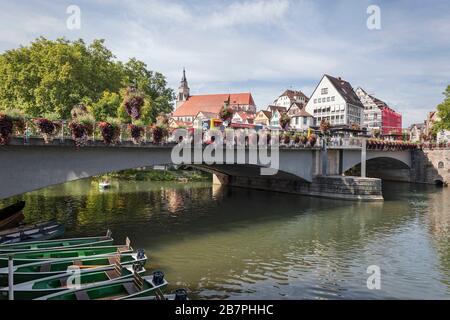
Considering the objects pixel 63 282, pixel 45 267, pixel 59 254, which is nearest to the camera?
pixel 63 282

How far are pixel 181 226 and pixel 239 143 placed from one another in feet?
27.5

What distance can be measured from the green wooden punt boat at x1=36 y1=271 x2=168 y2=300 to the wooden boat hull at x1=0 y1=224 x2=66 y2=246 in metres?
7.05

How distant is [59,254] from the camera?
557 inches

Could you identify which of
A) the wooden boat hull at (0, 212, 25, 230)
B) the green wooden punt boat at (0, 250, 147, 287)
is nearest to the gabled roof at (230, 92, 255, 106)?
the wooden boat hull at (0, 212, 25, 230)

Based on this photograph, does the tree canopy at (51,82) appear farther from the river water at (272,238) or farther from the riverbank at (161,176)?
the river water at (272,238)

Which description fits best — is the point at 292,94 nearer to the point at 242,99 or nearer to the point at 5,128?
the point at 242,99

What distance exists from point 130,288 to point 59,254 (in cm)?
450

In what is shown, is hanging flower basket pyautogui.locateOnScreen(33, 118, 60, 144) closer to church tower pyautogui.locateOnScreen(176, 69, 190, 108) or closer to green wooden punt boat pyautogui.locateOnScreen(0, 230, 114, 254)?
green wooden punt boat pyautogui.locateOnScreen(0, 230, 114, 254)

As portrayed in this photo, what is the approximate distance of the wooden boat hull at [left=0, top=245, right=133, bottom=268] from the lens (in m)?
13.1

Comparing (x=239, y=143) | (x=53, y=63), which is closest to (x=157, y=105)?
(x=53, y=63)

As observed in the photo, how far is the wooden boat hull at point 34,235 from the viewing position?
1642 centimetres

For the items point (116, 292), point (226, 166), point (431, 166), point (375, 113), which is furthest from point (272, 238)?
point (375, 113)
